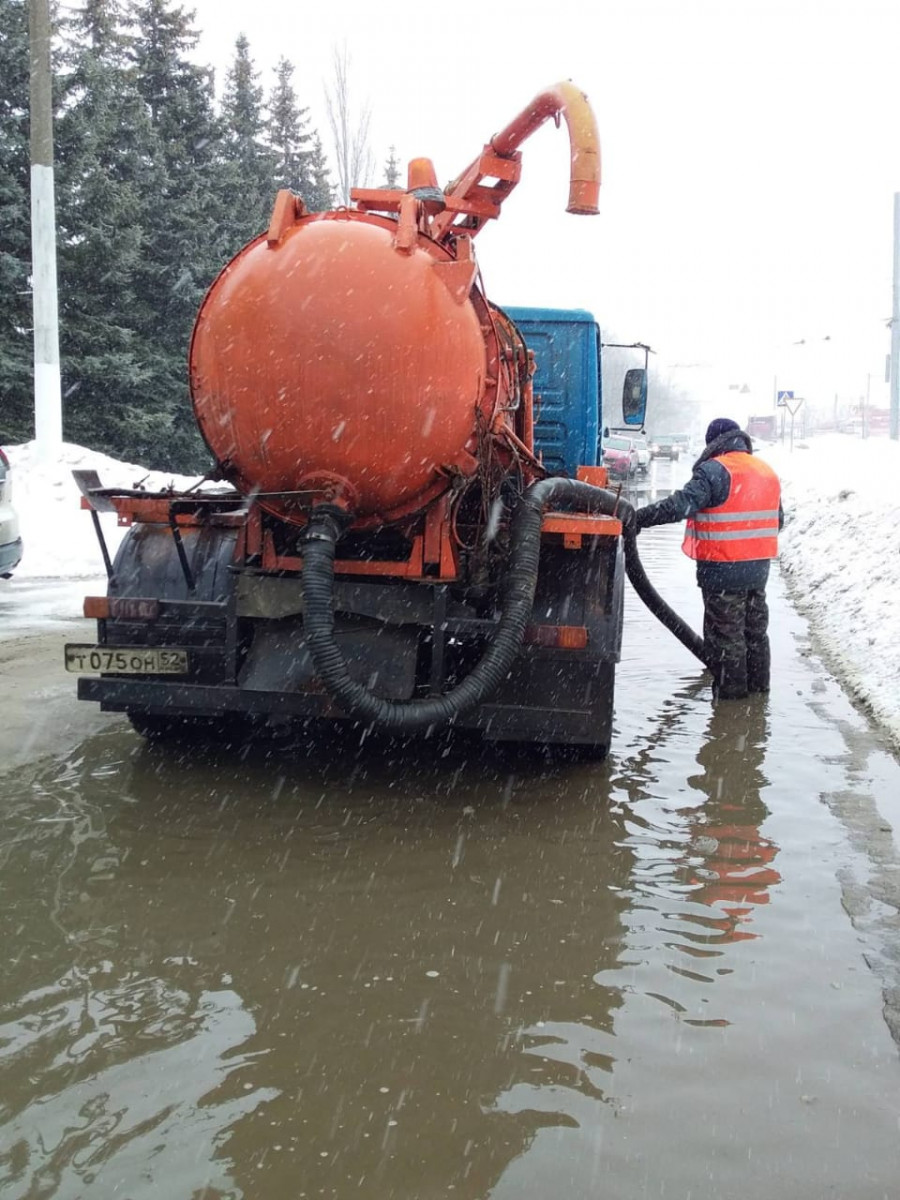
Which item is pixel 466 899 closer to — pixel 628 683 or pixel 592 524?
pixel 592 524

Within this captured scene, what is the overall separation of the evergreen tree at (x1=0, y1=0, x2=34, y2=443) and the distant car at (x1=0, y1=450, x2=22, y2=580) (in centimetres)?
950

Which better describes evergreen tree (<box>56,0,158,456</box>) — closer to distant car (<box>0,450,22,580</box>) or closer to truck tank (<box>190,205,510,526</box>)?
distant car (<box>0,450,22,580</box>)

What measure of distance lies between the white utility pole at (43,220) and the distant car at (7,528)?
23.1ft

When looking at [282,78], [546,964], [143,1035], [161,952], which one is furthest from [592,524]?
[282,78]

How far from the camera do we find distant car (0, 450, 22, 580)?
10.3 meters

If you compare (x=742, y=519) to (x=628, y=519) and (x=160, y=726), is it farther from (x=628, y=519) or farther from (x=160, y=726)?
(x=160, y=726)

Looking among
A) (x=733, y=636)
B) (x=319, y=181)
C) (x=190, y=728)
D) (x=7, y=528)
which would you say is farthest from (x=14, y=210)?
(x=319, y=181)

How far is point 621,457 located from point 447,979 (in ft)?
93.7

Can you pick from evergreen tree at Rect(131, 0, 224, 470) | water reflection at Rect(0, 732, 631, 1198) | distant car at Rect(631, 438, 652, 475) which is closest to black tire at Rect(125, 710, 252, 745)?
water reflection at Rect(0, 732, 631, 1198)

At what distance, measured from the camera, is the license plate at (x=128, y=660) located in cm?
527

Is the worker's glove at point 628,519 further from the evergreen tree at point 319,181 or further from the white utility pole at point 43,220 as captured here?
the evergreen tree at point 319,181

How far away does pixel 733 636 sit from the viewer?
24.6 feet

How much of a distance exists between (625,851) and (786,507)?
1765 cm

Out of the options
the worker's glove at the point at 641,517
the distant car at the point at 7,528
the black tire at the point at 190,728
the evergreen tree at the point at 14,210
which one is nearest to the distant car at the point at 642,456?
the evergreen tree at the point at 14,210
